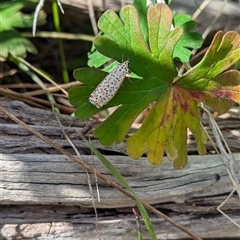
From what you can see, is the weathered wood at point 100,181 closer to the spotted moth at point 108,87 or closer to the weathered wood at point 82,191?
the weathered wood at point 82,191

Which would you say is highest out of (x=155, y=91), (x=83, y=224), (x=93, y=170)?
(x=155, y=91)

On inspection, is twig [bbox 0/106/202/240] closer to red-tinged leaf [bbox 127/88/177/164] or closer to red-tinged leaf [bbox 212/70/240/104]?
red-tinged leaf [bbox 127/88/177/164]

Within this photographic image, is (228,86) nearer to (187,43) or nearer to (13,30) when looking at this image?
(187,43)

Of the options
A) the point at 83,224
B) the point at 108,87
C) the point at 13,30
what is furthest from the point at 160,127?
the point at 13,30

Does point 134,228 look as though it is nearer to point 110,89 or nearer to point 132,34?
point 110,89

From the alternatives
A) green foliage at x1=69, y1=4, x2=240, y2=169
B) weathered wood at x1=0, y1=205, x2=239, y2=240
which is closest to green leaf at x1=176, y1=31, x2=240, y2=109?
green foliage at x1=69, y1=4, x2=240, y2=169

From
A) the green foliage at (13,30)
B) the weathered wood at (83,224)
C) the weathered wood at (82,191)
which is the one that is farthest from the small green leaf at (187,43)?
the green foliage at (13,30)
